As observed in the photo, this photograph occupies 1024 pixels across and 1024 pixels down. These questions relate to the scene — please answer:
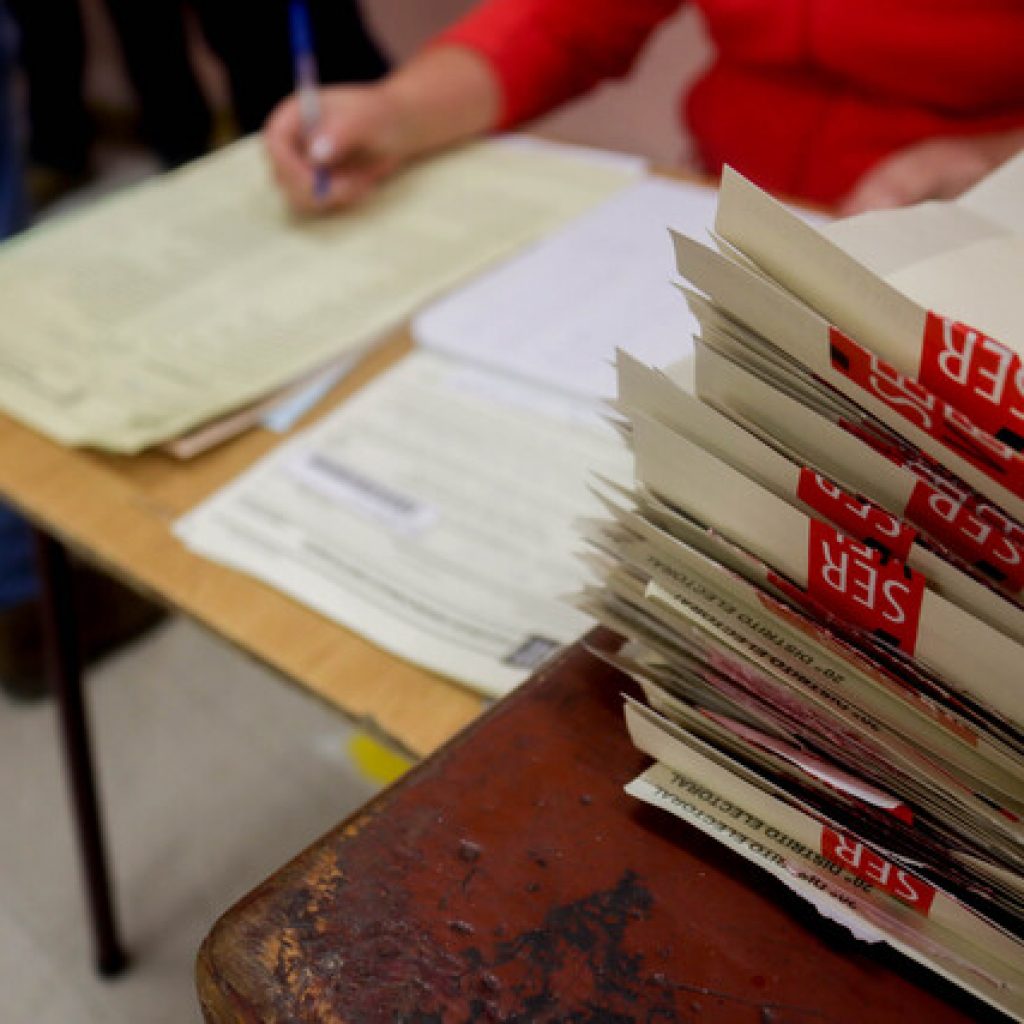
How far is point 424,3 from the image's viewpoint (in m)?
2.85

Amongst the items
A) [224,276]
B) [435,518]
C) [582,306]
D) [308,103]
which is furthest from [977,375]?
[308,103]

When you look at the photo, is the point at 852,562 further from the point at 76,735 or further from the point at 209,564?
the point at 76,735

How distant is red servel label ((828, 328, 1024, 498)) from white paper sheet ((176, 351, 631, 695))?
0.96 feet

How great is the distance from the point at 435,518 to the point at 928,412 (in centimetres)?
40

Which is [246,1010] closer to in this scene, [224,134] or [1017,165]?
[1017,165]

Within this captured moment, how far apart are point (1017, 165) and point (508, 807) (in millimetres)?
294

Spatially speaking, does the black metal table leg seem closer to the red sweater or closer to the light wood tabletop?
the light wood tabletop

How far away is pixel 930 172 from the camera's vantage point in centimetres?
84

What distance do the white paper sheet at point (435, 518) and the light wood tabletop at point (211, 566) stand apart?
0.04 ft

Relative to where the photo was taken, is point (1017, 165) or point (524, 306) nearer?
point (1017, 165)

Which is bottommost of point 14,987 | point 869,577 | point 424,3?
point 14,987

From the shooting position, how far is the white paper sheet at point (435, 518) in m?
0.57

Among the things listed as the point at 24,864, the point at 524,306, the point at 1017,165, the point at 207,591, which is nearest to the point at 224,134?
the point at 24,864

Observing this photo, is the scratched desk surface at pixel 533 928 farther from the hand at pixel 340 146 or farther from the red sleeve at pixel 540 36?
the red sleeve at pixel 540 36
